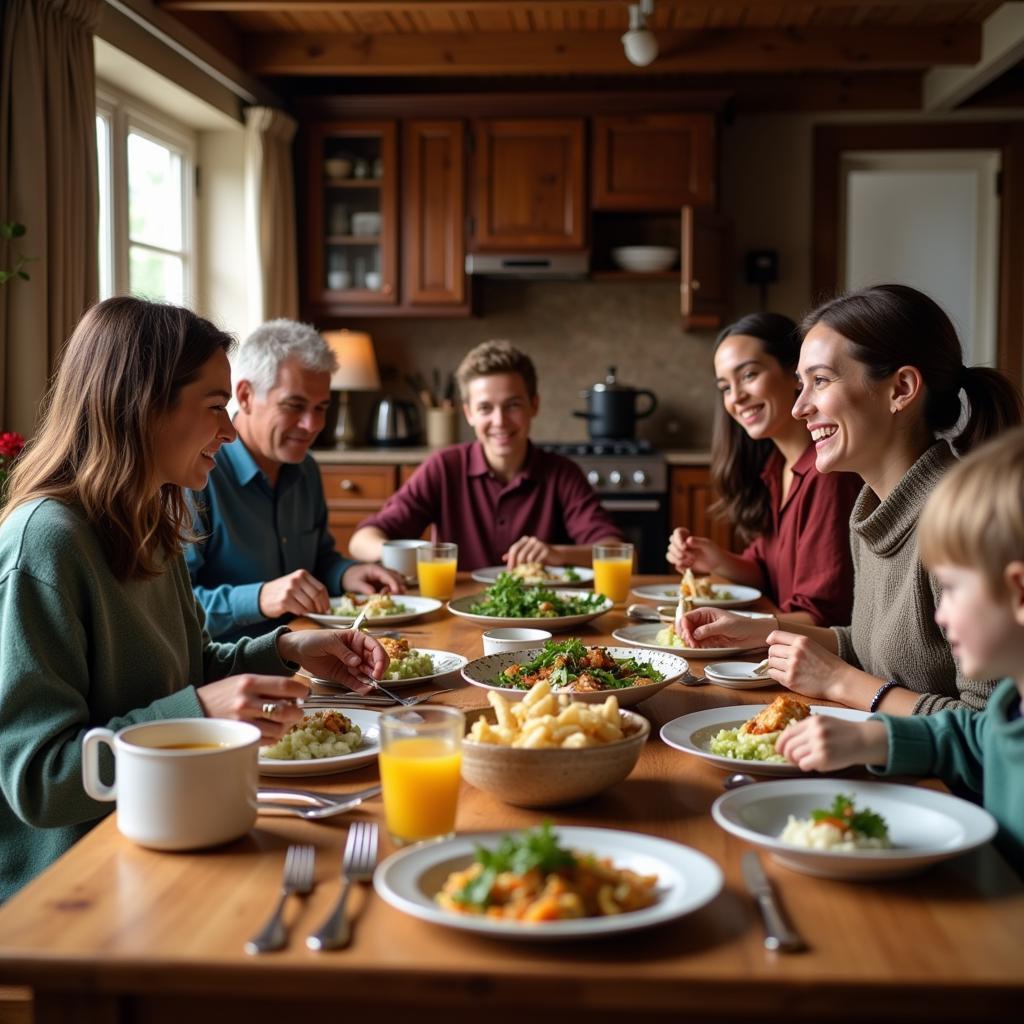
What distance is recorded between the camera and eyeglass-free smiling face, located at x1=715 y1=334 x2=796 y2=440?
2.91 m

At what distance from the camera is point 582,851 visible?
3.50 ft

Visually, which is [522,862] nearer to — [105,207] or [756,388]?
[756,388]

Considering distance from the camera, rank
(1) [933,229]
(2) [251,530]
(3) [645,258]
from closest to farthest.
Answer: (2) [251,530]
(3) [645,258]
(1) [933,229]

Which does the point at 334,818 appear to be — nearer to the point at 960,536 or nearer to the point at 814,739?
the point at 814,739

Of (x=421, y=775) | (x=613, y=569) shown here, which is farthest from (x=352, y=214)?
(x=421, y=775)

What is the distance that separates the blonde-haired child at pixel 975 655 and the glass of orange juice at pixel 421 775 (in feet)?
1.23

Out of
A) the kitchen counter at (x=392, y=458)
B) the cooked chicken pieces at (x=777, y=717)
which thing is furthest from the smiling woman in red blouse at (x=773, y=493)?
the kitchen counter at (x=392, y=458)

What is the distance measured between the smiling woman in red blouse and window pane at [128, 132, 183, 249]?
8.59 ft

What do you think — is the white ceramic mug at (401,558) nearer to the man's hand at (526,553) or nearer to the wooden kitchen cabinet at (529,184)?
the man's hand at (526,553)

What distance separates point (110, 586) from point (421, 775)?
611 mm

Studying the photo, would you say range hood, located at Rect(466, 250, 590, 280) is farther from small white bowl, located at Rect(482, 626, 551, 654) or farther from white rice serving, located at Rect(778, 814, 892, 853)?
white rice serving, located at Rect(778, 814, 892, 853)

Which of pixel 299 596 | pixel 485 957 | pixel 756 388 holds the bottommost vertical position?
pixel 485 957

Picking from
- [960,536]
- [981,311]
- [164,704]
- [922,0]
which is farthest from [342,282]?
[960,536]

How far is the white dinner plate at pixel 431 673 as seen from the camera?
178 centimetres
